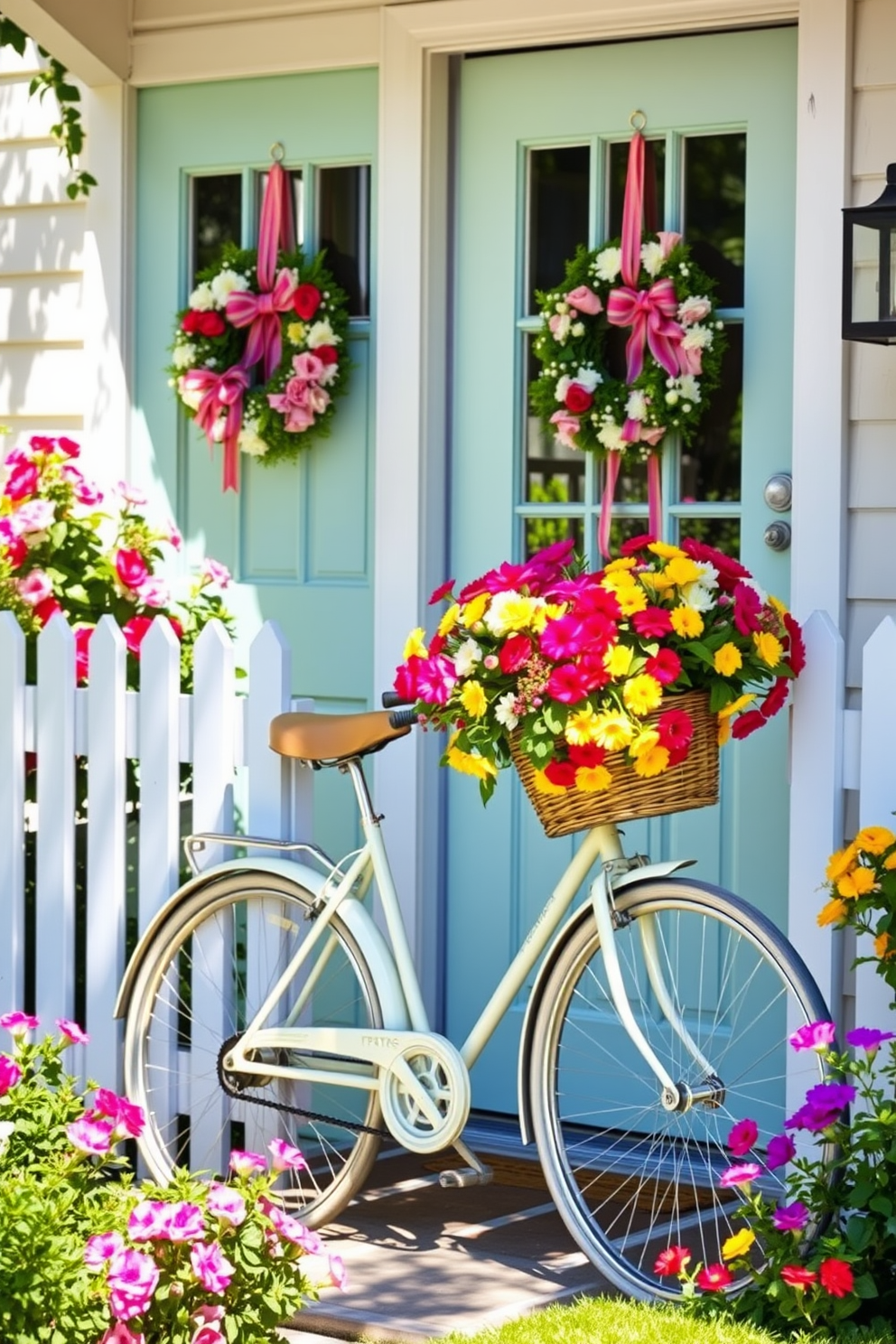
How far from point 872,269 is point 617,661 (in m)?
1.16

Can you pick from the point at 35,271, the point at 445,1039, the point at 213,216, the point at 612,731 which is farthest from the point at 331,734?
the point at 35,271

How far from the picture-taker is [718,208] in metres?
4.44

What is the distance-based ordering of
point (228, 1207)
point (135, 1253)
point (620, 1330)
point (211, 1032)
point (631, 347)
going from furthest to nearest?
1. point (631, 347)
2. point (211, 1032)
3. point (620, 1330)
4. point (228, 1207)
5. point (135, 1253)

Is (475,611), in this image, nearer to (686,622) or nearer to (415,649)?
(415,649)

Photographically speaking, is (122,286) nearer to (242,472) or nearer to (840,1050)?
(242,472)

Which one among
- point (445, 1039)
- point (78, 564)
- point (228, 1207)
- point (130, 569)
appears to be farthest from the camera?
point (78, 564)

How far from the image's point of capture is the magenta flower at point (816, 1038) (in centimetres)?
324

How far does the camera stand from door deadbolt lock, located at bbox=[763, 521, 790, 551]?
4.34 meters

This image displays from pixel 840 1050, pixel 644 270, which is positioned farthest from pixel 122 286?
pixel 840 1050

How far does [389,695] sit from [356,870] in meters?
0.36

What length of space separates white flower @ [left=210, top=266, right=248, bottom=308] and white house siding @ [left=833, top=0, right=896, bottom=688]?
4.98 feet

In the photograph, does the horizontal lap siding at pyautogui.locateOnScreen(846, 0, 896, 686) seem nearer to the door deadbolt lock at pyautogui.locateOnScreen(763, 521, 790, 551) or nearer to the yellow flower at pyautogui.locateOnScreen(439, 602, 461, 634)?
the door deadbolt lock at pyautogui.locateOnScreen(763, 521, 790, 551)

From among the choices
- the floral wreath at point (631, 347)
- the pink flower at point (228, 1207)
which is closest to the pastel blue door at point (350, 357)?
the floral wreath at point (631, 347)

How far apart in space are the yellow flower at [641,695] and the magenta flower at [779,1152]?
0.73 metres
